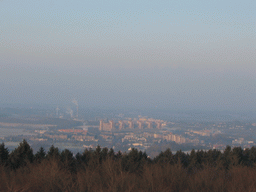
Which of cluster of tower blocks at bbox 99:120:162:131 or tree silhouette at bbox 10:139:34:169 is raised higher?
tree silhouette at bbox 10:139:34:169

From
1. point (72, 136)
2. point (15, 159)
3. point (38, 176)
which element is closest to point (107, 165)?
point (38, 176)

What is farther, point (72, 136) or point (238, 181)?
point (72, 136)

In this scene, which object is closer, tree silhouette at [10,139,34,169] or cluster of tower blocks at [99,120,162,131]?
tree silhouette at [10,139,34,169]

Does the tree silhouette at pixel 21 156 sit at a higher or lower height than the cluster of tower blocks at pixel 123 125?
higher

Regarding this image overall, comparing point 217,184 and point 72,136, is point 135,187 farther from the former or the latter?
point 72,136

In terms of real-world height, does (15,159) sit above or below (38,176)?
below

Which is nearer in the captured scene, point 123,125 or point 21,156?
point 21,156

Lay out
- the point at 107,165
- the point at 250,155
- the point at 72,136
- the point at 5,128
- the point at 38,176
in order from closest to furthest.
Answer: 1. the point at 38,176
2. the point at 107,165
3. the point at 250,155
4. the point at 72,136
5. the point at 5,128

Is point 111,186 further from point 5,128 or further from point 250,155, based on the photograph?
point 5,128

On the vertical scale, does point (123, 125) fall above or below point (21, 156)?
below

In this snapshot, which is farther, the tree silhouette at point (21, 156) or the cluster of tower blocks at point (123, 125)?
the cluster of tower blocks at point (123, 125)

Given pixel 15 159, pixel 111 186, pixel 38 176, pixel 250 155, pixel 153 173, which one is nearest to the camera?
pixel 111 186
